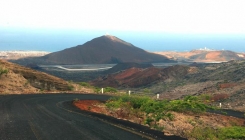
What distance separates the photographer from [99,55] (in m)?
115

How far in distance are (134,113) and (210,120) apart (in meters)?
4.84

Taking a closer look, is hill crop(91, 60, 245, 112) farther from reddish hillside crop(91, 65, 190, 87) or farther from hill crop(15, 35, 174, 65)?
hill crop(15, 35, 174, 65)

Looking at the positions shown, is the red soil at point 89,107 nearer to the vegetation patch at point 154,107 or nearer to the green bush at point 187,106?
the vegetation patch at point 154,107

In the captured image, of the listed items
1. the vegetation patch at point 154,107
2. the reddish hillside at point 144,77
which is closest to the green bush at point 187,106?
the vegetation patch at point 154,107

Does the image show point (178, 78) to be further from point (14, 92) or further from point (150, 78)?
point (14, 92)

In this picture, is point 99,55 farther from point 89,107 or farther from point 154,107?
point 154,107

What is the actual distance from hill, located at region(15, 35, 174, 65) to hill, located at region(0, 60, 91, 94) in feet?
260

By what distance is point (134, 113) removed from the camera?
15148 mm

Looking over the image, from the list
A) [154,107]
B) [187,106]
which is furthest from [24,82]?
[187,106]

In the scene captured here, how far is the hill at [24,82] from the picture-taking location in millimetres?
24466

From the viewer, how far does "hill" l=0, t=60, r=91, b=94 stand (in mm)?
24466

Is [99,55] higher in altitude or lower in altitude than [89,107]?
higher

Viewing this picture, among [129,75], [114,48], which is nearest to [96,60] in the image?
[114,48]

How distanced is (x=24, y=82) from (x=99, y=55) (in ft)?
293
